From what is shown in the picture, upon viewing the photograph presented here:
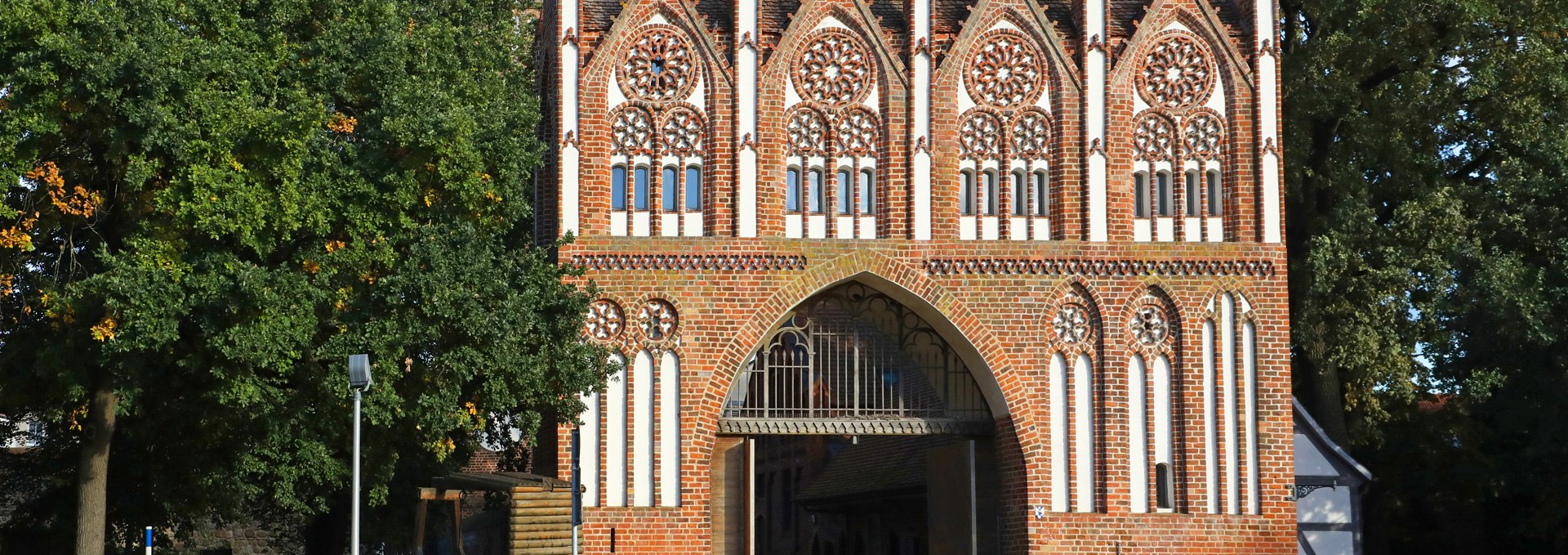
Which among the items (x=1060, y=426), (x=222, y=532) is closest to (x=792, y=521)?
(x=222, y=532)

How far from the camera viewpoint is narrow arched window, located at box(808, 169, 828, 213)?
27078mm

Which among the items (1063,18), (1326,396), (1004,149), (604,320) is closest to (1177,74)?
(1063,18)

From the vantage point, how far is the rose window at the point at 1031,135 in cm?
2734

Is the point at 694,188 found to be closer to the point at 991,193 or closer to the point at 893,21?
the point at 893,21

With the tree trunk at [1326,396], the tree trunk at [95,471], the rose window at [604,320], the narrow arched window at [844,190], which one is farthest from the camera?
the tree trunk at [1326,396]

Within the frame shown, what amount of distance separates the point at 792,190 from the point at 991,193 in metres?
2.79

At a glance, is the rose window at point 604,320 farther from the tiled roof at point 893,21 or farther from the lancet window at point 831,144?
the tiled roof at point 893,21

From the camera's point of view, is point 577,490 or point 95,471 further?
point 577,490

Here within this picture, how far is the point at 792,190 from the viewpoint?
2712 cm

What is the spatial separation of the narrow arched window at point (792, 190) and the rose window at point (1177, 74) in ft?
16.5

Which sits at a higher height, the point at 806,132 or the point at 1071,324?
the point at 806,132

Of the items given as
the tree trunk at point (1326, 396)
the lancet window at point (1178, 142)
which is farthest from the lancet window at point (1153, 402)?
the tree trunk at point (1326, 396)

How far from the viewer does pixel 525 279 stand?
952 inches

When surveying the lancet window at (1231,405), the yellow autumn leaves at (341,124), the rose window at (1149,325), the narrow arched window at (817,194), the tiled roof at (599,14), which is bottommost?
the lancet window at (1231,405)
